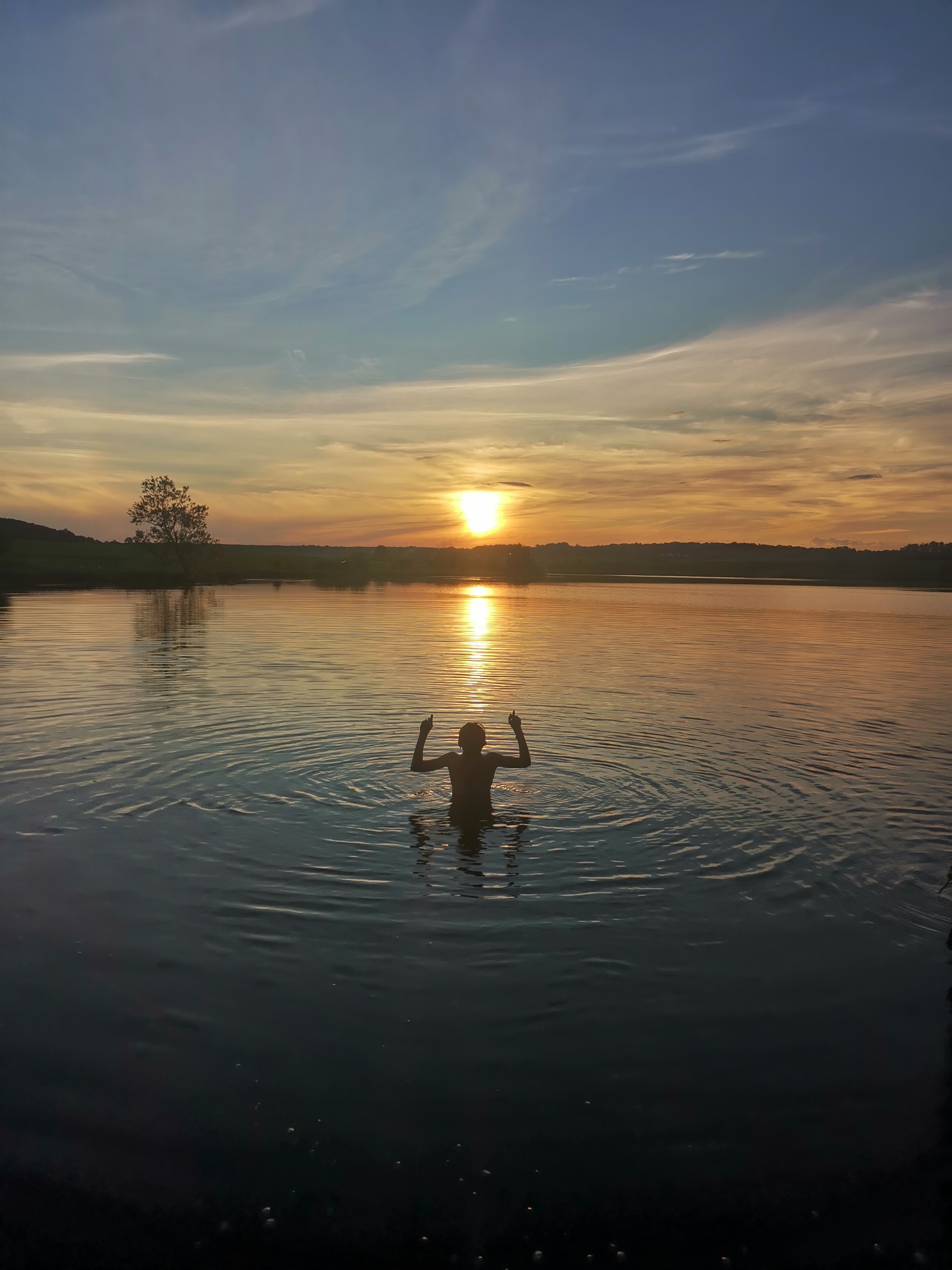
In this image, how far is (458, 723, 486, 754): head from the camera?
12.6 metres

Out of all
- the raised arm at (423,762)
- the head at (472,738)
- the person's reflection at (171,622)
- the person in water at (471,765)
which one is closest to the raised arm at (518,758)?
the person in water at (471,765)

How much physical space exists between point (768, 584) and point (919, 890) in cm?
15218

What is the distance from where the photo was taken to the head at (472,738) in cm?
1256

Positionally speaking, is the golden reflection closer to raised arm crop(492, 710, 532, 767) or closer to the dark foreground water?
the dark foreground water

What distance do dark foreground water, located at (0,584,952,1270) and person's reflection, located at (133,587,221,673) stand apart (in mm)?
Result: 12733

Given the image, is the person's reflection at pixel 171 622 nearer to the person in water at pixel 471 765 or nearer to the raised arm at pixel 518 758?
the person in water at pixel 471 765

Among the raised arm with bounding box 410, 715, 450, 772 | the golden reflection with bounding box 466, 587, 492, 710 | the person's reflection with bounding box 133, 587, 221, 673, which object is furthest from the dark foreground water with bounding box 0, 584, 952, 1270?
the person's reflection with bounding box 133, 587, 221, 673

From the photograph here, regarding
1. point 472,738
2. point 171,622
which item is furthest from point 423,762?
point 171,622

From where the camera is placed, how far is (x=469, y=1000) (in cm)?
768

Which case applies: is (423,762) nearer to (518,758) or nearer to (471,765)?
(471,765)

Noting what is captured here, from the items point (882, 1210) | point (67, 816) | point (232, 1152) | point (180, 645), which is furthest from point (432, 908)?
point (180, 645)

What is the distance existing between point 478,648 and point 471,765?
86.5 ft

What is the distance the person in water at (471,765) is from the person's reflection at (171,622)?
57.4 ft

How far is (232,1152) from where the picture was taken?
5609 millimetres
